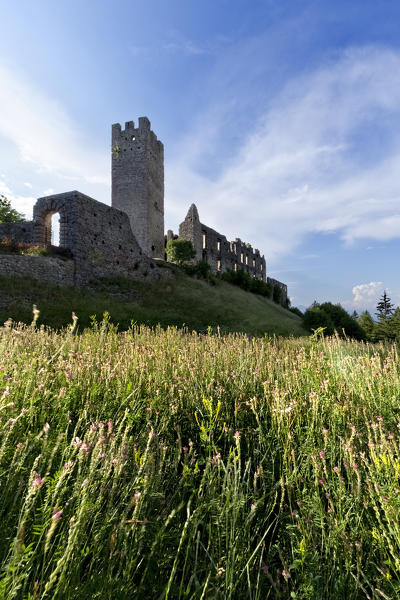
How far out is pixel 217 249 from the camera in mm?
41125

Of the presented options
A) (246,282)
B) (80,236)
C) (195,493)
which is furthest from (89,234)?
(195,493)

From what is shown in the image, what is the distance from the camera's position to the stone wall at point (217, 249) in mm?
35531

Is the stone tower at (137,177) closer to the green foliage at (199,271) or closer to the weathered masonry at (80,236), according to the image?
the green foliage at (199,271)

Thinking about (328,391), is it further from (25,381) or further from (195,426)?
(25,381)

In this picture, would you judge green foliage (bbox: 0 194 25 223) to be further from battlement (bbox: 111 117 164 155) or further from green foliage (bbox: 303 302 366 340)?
green foliage (bbox: 303 302 366 340)

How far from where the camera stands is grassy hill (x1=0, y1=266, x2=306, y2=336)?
1419 centimetres

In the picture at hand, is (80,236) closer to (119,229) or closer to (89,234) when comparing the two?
(89,234)

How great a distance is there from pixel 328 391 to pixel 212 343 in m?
2.95

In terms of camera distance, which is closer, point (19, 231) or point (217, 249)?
point (19, 231)

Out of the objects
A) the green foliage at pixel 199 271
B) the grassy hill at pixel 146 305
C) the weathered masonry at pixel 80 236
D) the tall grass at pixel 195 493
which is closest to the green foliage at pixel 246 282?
the green foliage at pixel 199 271

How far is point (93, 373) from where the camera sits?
350cm

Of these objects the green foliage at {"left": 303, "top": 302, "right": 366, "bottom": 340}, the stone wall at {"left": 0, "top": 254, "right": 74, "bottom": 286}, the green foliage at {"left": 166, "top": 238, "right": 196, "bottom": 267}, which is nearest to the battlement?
the green foliage at {"left": 166, "top": 238, "right": 196, "bottom": 267}

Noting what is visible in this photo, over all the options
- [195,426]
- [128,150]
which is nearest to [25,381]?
[195,426]

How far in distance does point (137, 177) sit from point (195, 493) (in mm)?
32948
